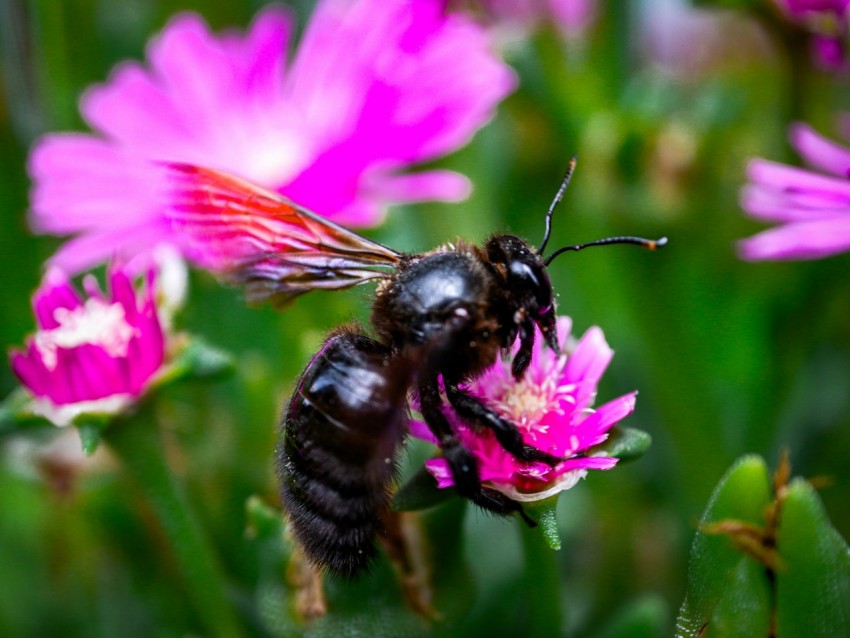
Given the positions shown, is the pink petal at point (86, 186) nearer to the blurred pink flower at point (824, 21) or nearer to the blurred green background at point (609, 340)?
the blurred green background at point (609, 340)

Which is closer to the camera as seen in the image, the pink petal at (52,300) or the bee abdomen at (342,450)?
the bee abdomen at (342,450)

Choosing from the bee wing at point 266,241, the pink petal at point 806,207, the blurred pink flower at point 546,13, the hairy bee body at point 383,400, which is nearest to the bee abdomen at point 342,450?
the hairy bee body at point 383,400

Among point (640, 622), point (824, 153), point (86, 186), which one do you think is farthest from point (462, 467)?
point (86, 186)

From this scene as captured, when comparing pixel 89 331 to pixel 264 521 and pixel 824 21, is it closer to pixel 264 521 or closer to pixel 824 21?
pixel 264 521

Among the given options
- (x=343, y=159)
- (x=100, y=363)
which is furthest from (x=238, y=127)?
Result: (x=100, y=363)

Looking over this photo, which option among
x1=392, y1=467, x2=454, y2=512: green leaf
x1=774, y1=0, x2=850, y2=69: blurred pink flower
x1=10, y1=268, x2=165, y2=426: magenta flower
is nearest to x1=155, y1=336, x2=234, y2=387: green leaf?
x1=10, y1=268, x2=165, y2=426: magenta flower

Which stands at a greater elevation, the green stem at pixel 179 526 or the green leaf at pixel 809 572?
the green leaf at pixel 809 572
